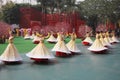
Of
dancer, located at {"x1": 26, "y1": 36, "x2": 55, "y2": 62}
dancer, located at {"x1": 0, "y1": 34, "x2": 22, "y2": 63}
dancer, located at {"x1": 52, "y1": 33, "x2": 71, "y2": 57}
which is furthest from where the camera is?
dancer, located at {"x1": 52, "y1": 33, "x2": 71, "y2": 57}

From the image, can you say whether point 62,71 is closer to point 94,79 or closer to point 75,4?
point 94,79

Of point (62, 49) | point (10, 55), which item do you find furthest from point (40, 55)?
point (62, 49)

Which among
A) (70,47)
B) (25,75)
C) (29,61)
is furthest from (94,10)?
(25,75)

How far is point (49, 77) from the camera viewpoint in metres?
9.39

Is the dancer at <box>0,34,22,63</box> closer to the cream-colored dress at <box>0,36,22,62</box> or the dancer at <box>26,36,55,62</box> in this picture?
the cream-colored dress at <box>0,36,22,62</box>

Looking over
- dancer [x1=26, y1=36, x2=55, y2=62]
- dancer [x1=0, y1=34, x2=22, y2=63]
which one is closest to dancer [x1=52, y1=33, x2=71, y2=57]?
dancer [x1=26, y1=36, x2=55, y2=62]

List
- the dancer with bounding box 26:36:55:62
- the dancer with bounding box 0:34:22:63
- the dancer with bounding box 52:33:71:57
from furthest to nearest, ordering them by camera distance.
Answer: the dancer with bounding box 52:33:71:57 → the dancer with bounding box 26:36:55:62 → the dancer with bounding box 0:34:22:63

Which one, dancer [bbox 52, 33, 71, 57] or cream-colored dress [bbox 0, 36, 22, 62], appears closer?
cream-colored dress [bbox 0, 36, 22, 62]

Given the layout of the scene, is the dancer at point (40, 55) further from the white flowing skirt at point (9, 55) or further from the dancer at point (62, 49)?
the dancer at point (62, 49)

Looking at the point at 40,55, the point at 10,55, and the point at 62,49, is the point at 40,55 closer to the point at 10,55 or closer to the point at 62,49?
the point at 10,55

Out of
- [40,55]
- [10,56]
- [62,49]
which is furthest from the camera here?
[62,49]

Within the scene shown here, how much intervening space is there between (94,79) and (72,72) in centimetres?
137

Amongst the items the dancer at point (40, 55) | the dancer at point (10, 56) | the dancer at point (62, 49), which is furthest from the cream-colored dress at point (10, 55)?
the dancer at point (62, 49)

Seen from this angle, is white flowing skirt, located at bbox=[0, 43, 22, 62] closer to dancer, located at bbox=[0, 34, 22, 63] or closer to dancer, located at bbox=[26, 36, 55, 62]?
dancer, located at bbox=[0, 34, 22, 63]
